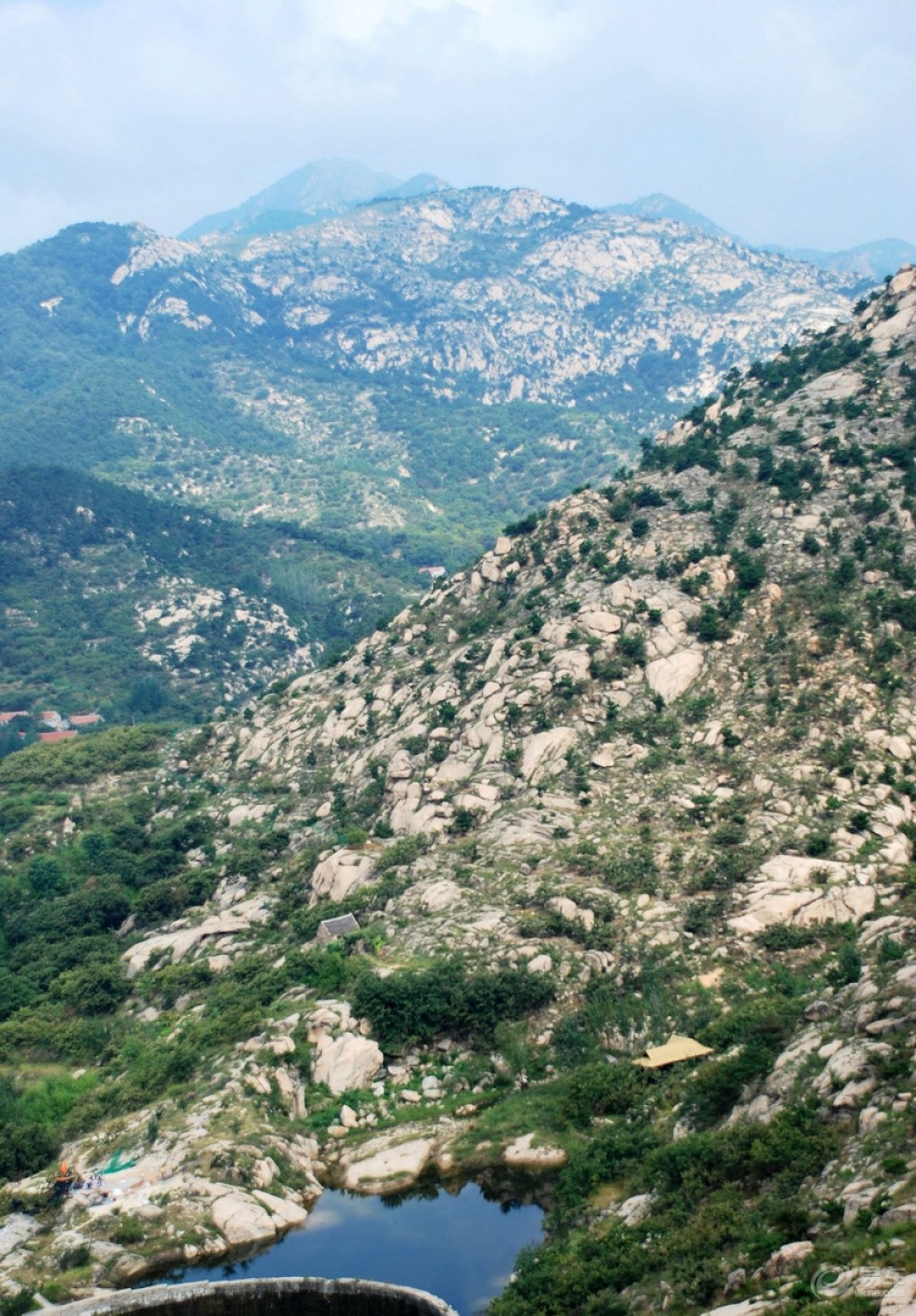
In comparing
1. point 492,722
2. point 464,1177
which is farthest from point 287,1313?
point 492,722

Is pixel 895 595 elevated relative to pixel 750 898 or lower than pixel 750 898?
elevated

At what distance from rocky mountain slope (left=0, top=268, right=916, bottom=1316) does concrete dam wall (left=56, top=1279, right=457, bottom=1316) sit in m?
1.86

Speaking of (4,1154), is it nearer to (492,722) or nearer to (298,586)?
(492,722)

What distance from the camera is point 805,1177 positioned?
2727 centimetres

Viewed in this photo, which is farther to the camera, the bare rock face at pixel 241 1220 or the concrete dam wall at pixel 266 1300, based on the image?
the bare rock face at pixel 241 1220

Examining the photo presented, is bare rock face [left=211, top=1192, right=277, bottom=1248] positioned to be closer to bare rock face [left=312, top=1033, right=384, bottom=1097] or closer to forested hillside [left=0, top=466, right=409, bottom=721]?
bare rock face [left=312, top=1033, right=384, bottom=1097]

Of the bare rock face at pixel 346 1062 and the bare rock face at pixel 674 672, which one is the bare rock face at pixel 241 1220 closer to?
the bare rock face at pixel 346 1062

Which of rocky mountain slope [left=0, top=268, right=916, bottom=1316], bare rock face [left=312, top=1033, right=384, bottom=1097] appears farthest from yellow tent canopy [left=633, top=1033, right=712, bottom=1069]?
bare rock face [left=312, top=1033, right=384, bottom=1097]

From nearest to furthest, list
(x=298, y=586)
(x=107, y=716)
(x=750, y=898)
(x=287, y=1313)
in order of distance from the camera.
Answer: (x=287, y=1313) → (x=750, y=898) → (x=107, y=716) → (x=298, y=586)

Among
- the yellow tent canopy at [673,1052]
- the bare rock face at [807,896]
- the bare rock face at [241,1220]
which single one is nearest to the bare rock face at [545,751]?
the bare rock face at [807,896]

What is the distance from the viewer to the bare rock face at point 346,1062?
41781 millimetres

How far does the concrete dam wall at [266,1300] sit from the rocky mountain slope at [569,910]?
1860 millimetres

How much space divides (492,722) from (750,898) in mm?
17279

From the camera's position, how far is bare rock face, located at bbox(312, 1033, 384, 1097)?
41.8 meters
